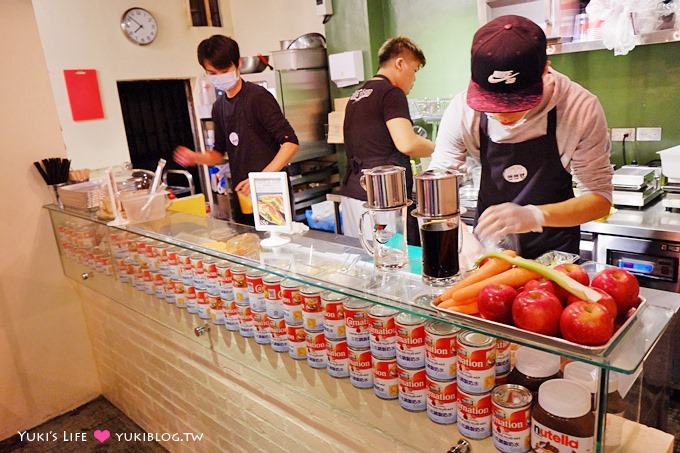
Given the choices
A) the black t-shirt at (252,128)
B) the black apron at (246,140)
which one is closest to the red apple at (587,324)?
the black t-shirt at (252,128)

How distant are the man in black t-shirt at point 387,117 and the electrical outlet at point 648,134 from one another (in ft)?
4.88

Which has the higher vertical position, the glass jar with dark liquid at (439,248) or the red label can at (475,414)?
the glass jar with dark liquid at (439,248)

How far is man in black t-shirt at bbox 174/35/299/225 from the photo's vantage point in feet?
9.05

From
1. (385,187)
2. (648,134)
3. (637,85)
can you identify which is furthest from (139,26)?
(385,187)

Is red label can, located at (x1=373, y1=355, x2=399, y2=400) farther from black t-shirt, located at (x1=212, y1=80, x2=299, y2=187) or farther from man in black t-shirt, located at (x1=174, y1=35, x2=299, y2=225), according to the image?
black t-shirt, located at (x1=212, y1=80, x2=299, y2=187)

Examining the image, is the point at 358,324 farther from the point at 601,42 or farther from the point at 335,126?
the point at 335,126

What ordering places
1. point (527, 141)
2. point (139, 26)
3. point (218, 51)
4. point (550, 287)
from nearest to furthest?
point (550, 287) → point (527, 141) → point (218, 51) → point (139, 26)

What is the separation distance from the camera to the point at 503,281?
1082 millimetres

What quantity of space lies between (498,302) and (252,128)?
2.20 m

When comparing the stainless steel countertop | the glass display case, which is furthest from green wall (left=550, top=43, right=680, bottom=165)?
the glass display case

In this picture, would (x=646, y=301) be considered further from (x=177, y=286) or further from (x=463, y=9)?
(x=463, y=9)

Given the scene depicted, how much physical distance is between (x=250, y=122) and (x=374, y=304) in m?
1.91

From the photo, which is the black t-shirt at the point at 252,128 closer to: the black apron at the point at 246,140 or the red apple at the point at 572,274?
the black apron at the point at 246,140

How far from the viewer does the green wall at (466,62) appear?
3102mm
